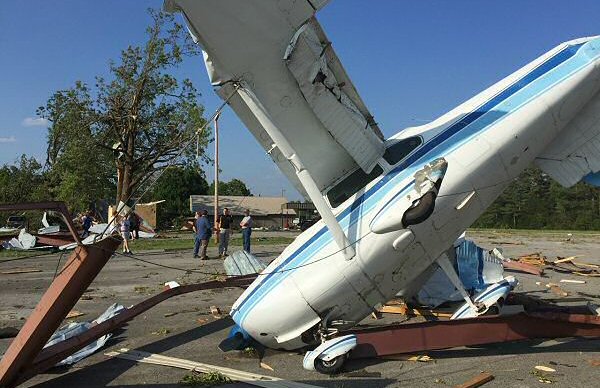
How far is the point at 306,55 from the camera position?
215 inches

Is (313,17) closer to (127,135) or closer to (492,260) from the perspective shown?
(492,260)

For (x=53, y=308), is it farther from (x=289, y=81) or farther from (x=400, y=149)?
(x=400, y=149)

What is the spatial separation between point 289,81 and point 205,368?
144 inches

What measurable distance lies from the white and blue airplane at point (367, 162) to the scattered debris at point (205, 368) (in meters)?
0.51

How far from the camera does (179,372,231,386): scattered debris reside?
17.9 ft

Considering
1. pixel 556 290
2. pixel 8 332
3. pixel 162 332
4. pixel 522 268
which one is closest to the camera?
pixel 8 332

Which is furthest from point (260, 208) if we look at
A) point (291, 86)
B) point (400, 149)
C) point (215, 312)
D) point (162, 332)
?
point (291, 86)

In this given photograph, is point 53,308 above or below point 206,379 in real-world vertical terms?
above

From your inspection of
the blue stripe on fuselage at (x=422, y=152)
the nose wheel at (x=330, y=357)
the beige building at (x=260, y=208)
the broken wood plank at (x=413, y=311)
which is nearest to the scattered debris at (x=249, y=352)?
the blue stripe on fuselage at (x=422, y=152)

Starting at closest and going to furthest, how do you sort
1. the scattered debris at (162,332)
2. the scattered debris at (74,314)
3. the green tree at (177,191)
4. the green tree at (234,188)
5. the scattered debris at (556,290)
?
the scattered debris at (162,332), the scattered debris at (74,314), the scattered debris at (556,290), the green tree at (177,191), the green tree at (234,188)

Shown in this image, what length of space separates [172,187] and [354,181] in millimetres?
66590

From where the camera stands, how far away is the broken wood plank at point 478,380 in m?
5.23

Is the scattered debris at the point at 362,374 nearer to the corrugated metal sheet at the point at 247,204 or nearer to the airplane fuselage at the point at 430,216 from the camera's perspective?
the airplane fuselage at the point at 430,216

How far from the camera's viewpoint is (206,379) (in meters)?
5.53
